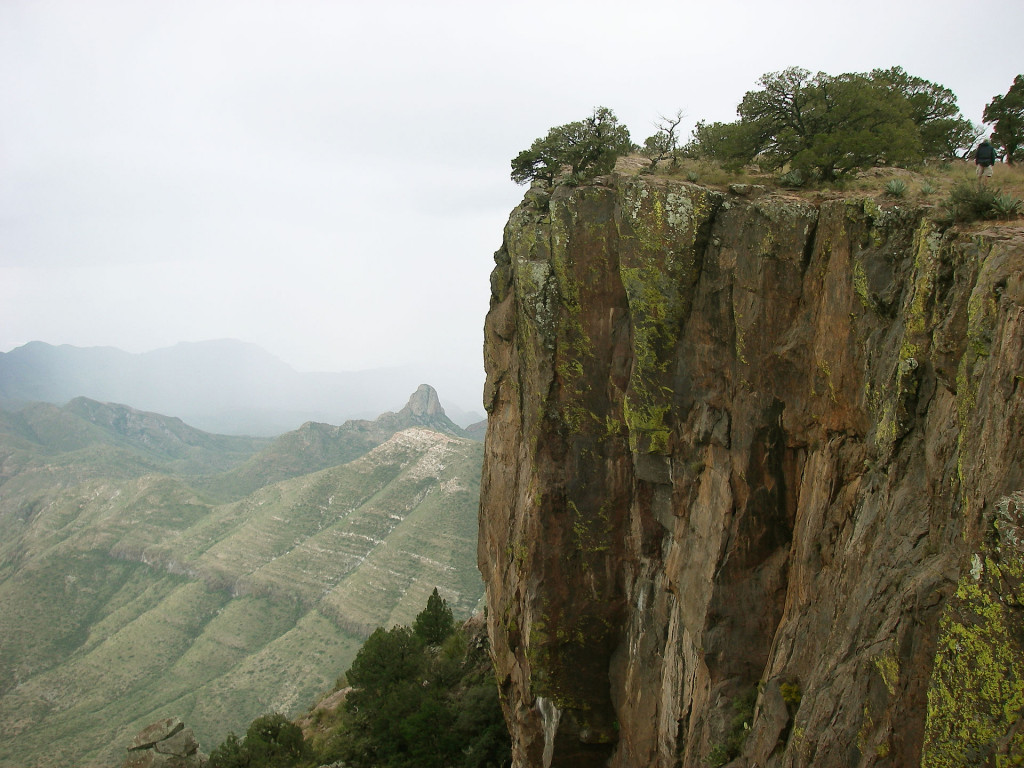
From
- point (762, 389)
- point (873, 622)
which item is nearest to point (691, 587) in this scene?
point (762, 389)

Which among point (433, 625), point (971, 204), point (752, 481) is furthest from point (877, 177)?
point (433, 625)

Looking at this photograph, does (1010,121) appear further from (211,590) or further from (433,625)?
(211,590)

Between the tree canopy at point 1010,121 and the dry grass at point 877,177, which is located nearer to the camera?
the dry grass at point 877,177

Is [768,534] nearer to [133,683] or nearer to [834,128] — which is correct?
[834,128]

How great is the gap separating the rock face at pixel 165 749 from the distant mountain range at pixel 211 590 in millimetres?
31642

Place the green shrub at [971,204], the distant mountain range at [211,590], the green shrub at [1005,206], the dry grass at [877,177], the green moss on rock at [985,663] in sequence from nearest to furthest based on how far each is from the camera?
1. the green moss on rock at [985,663]
2. the green shrub at [1005,206]
3. the green shrub at [971,204]
4. the dry grass at [877,177]
5. the distant mountain range at [211,590]

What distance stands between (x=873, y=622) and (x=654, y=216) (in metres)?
12.9

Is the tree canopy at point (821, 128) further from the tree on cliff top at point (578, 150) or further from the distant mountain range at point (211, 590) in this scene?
the distant mountain range at point (211, 590)

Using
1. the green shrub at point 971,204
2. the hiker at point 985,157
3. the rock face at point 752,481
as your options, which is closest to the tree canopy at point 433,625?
the rock face at point 752,481

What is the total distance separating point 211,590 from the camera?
12850 centimetres

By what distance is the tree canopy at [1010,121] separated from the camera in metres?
22.4

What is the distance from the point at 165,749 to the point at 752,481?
168 ft

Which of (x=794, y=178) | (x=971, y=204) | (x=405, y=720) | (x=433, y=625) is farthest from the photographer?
(x=433, y=625)

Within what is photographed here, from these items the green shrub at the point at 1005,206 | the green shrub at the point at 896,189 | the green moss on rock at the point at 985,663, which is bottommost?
the green moss on rock at the point at 985,663
